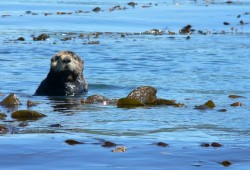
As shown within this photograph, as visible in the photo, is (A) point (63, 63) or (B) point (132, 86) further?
(B) point (132, 86)

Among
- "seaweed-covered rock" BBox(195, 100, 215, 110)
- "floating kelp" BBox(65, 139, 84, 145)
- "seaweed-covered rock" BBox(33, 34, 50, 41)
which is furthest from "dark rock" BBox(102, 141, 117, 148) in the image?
"seaweed-covered rock" BBox(33, 34, 50, 41)

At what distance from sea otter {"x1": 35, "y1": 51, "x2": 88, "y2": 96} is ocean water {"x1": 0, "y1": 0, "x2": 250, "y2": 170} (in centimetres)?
26

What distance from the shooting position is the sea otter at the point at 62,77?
11492 millimetres

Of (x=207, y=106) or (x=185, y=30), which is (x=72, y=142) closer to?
(x=207, y=106)

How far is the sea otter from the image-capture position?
37.7 feet

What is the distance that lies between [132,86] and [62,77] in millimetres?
1551

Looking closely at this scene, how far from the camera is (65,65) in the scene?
11.5 m

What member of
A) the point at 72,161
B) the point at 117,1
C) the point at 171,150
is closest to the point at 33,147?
the point at 72,161

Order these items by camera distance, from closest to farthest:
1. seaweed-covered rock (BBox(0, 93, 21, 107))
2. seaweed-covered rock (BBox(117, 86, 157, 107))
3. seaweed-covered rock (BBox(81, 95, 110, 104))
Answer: seaweed-covered rock (BBox(0, 93, 21, 107)) < seaweed-covered rock (BBox(117, 86, 157, 107)) < seaweed-covered rock (BBox(81, 95, 110, 104))

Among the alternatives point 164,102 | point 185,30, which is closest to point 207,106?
point 164,102

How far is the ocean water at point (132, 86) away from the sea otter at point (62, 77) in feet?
0.84

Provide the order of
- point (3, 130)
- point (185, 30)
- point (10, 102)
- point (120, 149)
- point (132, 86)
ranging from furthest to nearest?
1. point (185, 30)
2. point (132, 86)
3. point (10, 102)
4. point (3, 130)
5. point (120, 149)

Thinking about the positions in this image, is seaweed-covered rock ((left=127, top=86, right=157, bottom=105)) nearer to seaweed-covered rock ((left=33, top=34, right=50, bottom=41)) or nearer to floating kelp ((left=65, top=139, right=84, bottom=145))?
floating kelp ((left=65, top=139, right=84, bottom=145))

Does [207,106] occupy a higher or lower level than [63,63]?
lower
